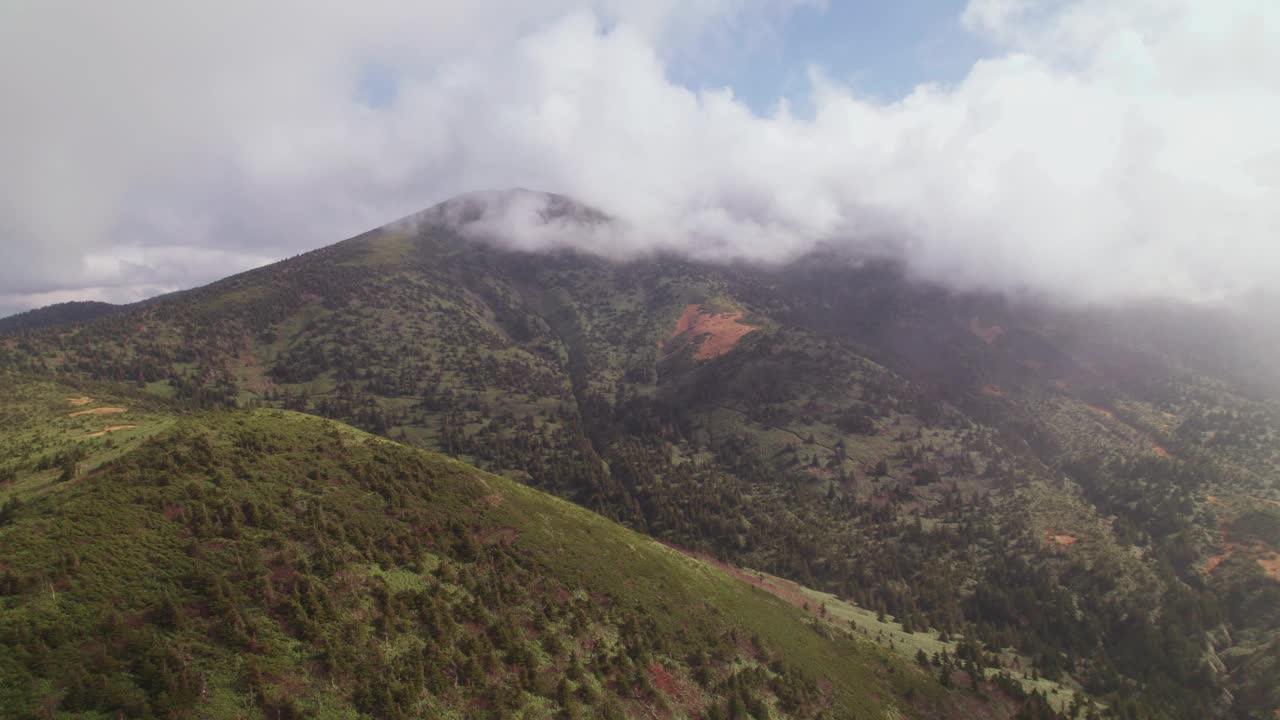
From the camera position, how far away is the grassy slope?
2661 cm

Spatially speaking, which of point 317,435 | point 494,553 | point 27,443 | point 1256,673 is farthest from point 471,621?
point 1256,673

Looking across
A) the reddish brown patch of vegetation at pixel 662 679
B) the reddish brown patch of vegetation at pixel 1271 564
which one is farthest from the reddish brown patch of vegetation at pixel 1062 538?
the reddish brown patch of vegetation at pixel 662 679

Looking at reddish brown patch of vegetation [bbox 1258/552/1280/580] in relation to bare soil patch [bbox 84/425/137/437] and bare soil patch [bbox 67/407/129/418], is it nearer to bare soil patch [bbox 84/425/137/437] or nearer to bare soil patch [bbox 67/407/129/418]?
bare soil patch [bbox 84/425/137/437]

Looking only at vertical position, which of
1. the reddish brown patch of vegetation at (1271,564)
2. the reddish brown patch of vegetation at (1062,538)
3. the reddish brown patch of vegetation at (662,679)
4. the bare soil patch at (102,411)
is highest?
the bare soil patch at (102,411)

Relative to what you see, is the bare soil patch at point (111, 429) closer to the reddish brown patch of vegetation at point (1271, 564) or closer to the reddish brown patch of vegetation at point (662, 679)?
the reddish brown patch of vegetation at point (662, 679)

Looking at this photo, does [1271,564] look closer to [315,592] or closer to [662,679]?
[662,679]

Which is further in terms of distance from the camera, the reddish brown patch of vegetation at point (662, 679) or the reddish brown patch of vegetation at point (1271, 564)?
the reddish brown patch of vegetation at point (1271, 564)

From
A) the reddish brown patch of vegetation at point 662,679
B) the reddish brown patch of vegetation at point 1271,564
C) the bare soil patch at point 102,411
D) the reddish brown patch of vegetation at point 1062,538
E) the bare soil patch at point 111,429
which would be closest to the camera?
the reddish brown patch of vegetation at point 662,679

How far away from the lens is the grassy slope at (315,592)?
2661 centimetres

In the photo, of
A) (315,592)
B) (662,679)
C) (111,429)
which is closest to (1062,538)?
(662,679)

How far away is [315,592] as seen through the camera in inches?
1389

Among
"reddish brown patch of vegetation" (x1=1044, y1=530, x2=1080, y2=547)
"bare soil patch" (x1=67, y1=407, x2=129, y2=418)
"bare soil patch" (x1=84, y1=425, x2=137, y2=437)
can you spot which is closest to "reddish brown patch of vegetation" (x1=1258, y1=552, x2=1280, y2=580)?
"reddish brown patch of vegetation" (x1=1044, y1=530, x2=1080, y2=547)

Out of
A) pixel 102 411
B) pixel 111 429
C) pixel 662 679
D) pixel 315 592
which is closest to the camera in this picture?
pixel 315 592

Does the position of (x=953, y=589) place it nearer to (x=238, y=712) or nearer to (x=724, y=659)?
(x=724, y=659)
